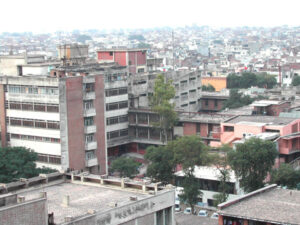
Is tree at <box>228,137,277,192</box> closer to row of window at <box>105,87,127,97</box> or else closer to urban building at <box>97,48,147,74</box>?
row of window at <box>105,87,127,97</box>

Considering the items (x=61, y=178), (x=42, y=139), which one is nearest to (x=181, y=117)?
(x=42, y=139)

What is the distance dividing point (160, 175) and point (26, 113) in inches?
453

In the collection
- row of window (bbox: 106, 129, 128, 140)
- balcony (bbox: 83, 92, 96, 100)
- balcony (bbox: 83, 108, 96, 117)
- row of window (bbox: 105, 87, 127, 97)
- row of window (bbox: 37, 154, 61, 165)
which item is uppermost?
balcony (bbox: 83, 92, 96, 100)

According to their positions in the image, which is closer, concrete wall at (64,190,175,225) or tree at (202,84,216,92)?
concrete wall at (64,190,175,225)

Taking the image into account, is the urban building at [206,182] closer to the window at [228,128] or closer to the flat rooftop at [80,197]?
the window at [228,128]

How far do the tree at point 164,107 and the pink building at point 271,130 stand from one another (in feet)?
15.4

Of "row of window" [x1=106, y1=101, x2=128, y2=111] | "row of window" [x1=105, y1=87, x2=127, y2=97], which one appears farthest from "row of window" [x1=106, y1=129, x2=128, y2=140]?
"row of window" [x1=105, y1=87, x2=127, y2=97]

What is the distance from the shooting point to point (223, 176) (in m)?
35.1

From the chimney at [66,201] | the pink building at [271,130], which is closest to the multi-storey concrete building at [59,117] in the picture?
the pink building at [271,130]

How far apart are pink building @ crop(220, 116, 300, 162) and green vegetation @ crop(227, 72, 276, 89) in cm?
3780

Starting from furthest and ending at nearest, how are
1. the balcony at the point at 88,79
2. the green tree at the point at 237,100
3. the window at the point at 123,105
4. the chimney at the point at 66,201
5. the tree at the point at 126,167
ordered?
the green tree at the point at 237,100
the window at the point at 123,105
the balcony at the point at 88,79
the tree at the point at 126,167
the chimney at the point at 66,201

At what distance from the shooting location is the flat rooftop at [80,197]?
20.2 m

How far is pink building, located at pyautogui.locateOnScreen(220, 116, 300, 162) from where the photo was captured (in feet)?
133

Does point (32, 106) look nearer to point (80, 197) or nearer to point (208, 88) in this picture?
point (80, 197)
